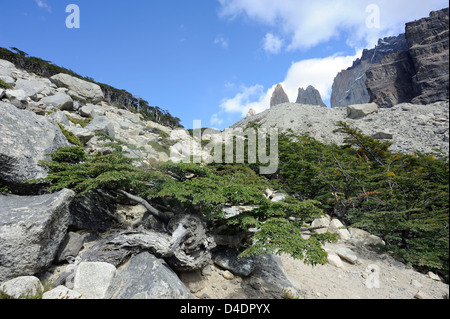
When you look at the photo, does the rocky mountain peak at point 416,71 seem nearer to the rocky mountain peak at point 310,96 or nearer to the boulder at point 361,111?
the boulder at point 361,111

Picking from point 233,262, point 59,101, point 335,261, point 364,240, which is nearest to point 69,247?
point 233,262

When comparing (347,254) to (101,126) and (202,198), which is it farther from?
(101,126)

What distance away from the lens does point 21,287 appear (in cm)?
334

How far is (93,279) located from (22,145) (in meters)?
4.47

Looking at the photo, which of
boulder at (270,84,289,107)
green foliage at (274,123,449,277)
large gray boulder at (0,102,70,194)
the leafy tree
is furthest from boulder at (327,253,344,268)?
boulder at (270,84,289,107)

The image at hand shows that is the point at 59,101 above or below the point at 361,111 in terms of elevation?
below

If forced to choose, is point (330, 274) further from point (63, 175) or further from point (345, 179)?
point (63, 175)

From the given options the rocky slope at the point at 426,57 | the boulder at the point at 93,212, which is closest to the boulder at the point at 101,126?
the boulder at the point at 93,212

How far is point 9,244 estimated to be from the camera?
352 cm

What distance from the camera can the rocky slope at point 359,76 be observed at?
76637mm

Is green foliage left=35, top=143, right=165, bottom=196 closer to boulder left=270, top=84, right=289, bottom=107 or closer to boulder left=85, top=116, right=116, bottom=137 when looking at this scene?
boulder left=85, top=116, right=116, bottom=137

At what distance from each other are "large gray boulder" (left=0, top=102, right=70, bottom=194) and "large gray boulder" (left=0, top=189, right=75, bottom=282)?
2.39ft
